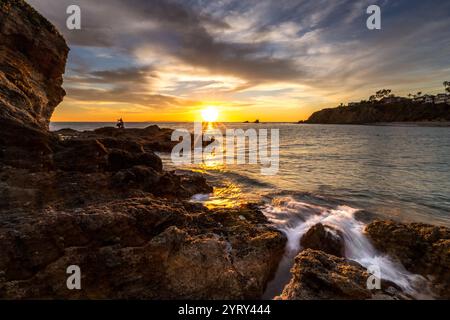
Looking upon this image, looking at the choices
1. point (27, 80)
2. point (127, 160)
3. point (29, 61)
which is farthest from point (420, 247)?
point (29, 61)

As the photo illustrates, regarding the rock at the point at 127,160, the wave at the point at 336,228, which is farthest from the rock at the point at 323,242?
the rock at the point at 127,160

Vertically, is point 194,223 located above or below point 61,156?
below

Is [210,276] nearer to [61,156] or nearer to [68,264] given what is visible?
[68,264]

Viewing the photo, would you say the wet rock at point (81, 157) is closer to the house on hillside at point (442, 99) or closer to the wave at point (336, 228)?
the wave at point (336, 228)

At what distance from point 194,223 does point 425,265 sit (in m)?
6.35

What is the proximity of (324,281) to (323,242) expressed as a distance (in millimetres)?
3340

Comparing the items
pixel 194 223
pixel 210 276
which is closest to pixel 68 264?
pixel 210 276

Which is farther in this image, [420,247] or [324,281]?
[420,247]

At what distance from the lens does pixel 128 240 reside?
5418 mm

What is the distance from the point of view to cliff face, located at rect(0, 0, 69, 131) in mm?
8586

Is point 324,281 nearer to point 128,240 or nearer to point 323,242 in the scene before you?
point 323,242

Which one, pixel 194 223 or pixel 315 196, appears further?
pixel 315 196

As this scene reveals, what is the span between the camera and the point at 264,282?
6.07m
